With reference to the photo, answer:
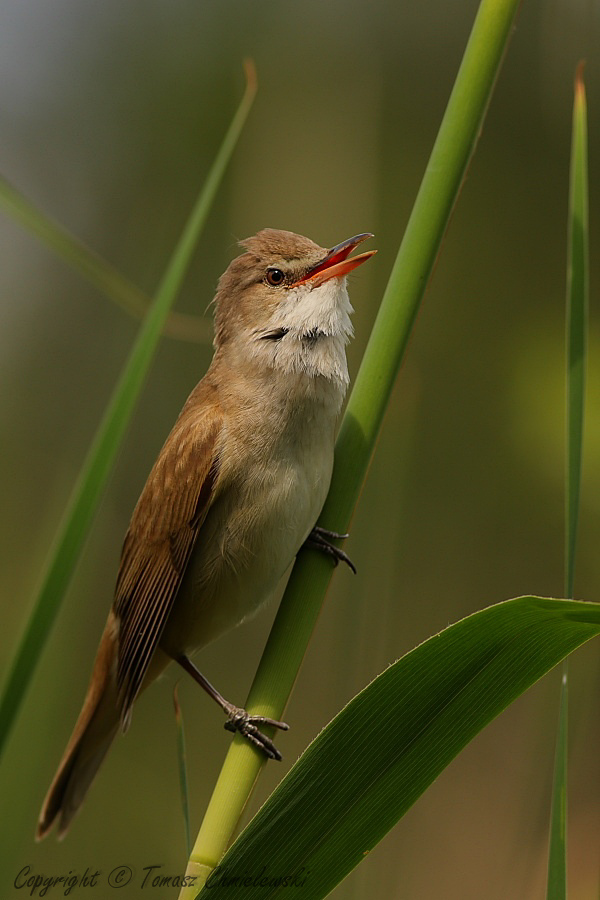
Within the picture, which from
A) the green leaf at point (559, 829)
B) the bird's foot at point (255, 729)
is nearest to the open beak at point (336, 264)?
the bird's foot at point (255, 729)

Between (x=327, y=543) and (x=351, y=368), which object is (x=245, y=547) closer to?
(x=327, y=543)

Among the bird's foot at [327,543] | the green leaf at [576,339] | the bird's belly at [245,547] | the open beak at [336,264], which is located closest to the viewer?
the green leaf at [576,339]

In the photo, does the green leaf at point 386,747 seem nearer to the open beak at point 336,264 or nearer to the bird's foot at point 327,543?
the bird's foot at point 327,543

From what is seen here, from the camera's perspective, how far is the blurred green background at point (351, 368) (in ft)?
6.11

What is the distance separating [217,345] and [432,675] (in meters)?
1.43

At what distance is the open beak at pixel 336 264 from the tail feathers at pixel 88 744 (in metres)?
1.04

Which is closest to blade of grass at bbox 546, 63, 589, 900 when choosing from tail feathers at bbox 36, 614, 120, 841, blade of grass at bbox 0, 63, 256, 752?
blade of grass at bbox 0, 63, 256, 752

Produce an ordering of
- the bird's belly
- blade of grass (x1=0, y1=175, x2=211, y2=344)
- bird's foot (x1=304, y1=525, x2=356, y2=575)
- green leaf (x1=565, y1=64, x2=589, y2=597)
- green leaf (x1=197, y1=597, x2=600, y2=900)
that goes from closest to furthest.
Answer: green leaf (x1=197, y1=597, x2=600, y2=900)
green leaf (x1=565, y1=64, x2=589, y2=597)
blade of grass (x1=0, y1=175, x2=211, y2=344)
bird's foot (x1=304, y1=525, x2=356, y2=575)
the bird's belly

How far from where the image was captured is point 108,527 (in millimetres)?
3693

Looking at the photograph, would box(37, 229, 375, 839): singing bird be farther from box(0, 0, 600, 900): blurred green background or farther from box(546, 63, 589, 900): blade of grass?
box(546, 63, 589, 900): blade of grass

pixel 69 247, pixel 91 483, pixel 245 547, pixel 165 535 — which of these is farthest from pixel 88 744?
pixel 69 247

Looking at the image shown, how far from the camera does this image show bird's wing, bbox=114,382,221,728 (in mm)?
1987

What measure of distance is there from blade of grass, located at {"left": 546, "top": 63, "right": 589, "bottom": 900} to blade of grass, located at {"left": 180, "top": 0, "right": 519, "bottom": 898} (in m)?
0.19

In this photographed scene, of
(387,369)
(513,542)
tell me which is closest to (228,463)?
(387,369)
